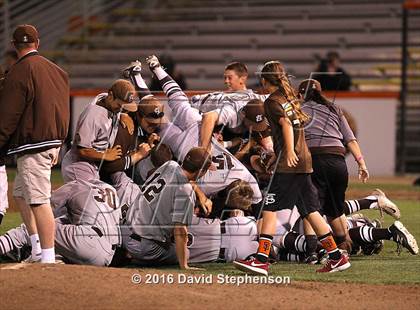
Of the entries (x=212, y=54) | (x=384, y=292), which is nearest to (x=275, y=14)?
(x=212, y=54)

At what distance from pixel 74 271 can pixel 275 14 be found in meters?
18.6

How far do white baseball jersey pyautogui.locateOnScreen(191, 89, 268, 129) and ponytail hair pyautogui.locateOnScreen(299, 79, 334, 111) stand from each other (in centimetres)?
90

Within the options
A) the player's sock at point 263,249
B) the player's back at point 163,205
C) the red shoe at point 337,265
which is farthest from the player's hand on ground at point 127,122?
the red shoe at point 337,265

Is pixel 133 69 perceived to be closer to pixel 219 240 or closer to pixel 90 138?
pixel 90 138

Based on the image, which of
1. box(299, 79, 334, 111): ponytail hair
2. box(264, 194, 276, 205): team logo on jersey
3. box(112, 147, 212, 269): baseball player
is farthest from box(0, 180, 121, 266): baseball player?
box(299, 79, 334, 111): ponytail hair

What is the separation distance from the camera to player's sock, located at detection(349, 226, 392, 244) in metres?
11.0

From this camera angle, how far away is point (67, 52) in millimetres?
26422

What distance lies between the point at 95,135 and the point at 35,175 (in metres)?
1.89

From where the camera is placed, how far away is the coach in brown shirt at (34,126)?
9320 millimetres

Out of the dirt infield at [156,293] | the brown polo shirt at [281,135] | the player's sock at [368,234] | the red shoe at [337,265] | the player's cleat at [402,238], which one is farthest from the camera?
the player's sock at [368,234]

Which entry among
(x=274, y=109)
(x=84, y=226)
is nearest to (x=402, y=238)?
(x=274, y=109)

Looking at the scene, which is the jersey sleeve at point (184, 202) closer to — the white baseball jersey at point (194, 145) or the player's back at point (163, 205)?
the player's back at point (163, 205)

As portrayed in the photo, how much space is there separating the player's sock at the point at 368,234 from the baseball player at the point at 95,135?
2.67 m

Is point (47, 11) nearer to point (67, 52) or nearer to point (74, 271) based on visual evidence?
point (67, 52)
